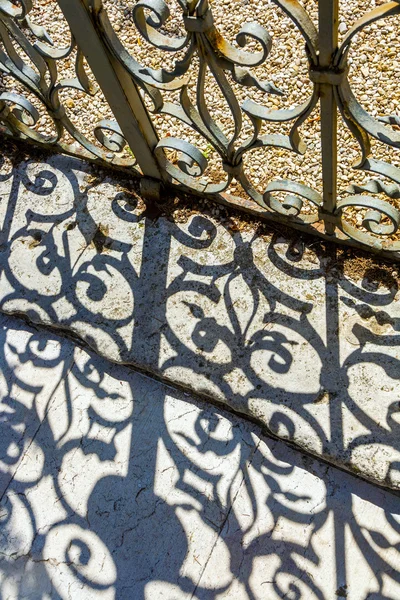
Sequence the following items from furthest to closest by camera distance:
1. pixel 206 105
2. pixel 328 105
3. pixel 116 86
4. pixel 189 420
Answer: pixel 189 420
pixel 206 105
pixel 116 86
pixel 328 105

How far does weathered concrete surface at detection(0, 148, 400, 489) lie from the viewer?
279 centimetres

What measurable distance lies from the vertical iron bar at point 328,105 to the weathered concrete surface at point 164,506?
1038 millimetres

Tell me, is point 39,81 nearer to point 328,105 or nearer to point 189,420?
point 328,105

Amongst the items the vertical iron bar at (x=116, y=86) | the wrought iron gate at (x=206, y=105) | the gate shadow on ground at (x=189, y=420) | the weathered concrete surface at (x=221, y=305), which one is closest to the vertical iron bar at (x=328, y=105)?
the wrought iron gate at (x=206, y=105)

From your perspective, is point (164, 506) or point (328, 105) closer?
point (328, 105)

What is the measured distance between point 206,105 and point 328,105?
0.71 metres

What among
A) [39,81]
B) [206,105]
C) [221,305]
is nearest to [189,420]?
[221,305]

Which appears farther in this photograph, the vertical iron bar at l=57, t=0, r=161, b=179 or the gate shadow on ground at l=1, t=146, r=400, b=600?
the gate shadow on ground at l=1, t=146, r=400, b=600

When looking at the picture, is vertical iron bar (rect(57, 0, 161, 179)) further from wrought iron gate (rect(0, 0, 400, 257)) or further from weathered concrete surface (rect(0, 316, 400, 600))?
weathered concrete surface (rect(0, 316, 400, 600))

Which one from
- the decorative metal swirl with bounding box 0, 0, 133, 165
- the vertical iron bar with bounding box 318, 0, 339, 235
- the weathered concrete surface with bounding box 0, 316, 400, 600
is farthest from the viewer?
the weathered concrete surface with bounding box 0, 316, 400, 600

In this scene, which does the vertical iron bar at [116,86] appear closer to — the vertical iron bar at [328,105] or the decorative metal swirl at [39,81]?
the decorative metal swirl at [39,81]

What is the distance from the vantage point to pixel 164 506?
2846mm

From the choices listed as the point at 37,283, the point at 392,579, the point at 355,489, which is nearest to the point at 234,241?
the point at 37,283

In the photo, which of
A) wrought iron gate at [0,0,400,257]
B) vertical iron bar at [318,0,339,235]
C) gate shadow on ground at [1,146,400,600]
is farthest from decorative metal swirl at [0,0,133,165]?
vertical iron bar at [318,0,339,235]
